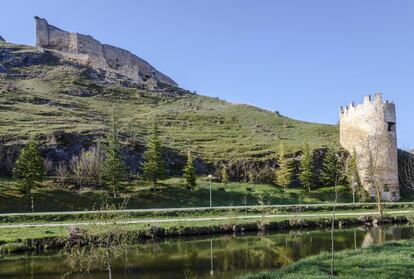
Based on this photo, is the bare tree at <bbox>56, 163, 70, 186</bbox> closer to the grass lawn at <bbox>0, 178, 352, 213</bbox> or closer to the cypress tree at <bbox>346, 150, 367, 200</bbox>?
the grass lawn at <bbox>0, 178, 352, 213</bbox>

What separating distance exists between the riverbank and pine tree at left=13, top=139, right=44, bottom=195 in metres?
36.5

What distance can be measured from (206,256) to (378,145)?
45.0 meters

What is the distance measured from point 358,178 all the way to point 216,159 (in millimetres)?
21488

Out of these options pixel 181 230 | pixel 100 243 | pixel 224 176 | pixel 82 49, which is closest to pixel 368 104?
pixel 224 176

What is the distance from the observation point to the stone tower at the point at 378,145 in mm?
63594

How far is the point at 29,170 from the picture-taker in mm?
50062

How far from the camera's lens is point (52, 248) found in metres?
33.1

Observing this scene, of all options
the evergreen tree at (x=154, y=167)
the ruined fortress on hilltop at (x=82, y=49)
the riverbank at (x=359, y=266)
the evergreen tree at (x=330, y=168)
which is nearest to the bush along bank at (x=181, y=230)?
the riverbank at (x=359, y=266)

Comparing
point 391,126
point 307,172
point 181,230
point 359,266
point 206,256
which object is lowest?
point 206,256

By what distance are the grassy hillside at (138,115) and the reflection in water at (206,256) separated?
36.6 m

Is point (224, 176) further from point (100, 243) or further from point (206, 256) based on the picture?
point (100, 243)

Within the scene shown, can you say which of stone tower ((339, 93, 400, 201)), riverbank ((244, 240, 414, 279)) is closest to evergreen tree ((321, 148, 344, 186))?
stone tower ((339, 93, 400, 201))

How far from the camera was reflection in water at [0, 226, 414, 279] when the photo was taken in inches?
955

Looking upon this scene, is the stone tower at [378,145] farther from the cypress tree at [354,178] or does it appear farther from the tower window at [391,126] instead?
the cypress tree at [354,178]
